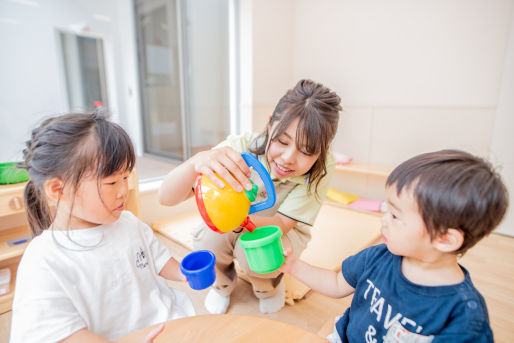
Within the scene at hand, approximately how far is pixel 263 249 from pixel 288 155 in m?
0.36

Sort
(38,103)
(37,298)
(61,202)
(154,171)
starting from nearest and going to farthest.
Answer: (37,298), (61,202), (38,103), (154,171)

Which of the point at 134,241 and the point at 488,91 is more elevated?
the point at 488,91

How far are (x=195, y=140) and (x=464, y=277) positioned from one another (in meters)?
2.48

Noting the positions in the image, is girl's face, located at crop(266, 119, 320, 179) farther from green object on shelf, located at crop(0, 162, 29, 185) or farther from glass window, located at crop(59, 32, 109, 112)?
glass window, located at crop(59, 32, 109, 112)

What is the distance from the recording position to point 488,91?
201 centimetres

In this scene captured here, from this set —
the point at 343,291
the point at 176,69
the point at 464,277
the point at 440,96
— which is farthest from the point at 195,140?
the point at 464,277

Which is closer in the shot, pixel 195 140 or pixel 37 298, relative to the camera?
pixel 37 298

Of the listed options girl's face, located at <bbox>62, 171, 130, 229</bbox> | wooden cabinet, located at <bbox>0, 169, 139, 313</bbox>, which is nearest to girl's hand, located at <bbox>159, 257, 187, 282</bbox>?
girl's face, located at <bbox>62, 171, 130, 229</bbox>

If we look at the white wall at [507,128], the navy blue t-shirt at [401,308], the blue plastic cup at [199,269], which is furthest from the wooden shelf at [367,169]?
the blue plastic cup at [199,269]

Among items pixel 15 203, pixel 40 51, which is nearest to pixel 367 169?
pixel 15 203

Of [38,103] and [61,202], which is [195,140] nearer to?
[38,103]

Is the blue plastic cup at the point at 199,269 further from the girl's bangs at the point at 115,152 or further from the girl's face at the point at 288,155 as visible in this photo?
the girl's face at the point at 288,155

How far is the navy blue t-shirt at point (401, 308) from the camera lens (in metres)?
0.52

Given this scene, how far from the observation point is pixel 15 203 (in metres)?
1.24
